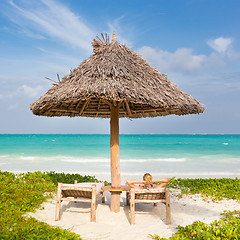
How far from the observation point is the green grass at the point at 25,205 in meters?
3.81

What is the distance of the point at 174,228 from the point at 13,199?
3.37 meters

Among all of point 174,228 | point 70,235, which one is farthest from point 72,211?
point 174,228

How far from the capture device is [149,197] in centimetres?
487

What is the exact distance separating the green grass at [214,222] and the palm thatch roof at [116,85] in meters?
2.09

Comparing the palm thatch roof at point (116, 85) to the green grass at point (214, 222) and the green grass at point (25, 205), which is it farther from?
the green grass at point (214, 222)


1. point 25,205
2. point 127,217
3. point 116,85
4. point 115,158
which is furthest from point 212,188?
point 25,205

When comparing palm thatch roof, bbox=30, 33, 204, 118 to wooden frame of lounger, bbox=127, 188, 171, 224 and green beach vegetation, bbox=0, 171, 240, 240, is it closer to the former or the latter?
wooden frame of lounger, bbox=127, 188, 171, 224

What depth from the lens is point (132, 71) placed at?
5.17 m

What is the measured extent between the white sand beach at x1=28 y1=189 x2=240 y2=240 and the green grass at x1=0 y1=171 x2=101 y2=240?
29 centimetres

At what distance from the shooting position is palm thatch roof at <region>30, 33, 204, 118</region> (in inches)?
181

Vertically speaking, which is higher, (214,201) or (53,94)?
(53,94)

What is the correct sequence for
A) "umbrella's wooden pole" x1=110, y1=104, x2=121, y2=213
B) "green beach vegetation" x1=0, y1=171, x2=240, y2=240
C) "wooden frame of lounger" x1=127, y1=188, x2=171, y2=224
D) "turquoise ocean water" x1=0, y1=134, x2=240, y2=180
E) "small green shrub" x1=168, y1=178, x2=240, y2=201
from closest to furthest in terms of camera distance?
"green beach vegetation" x1=0, y1=171, x2=240, y2=240 → "wooden frame of lounger" x1=127, y1=188, x2=171, y2=224 → "umbrella's wooden pole" x1=110, y1=104, x2=121, y2=213 → "small green shrub" x1=168, y1=178, x2=240, y2=201 → "turquoise ocean water" x1=0, y1=134, x2=240, y2=180

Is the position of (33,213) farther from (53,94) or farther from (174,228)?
(174,228)

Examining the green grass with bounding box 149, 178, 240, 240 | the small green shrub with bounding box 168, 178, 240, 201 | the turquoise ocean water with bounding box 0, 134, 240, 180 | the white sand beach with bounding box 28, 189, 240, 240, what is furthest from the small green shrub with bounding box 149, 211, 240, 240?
the turquoise ocean water with bounding box 0, 134, 240, 180
